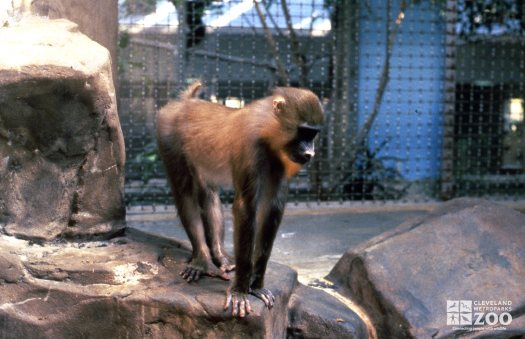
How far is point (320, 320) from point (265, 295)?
556 millimetres

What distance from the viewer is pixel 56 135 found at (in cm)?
416

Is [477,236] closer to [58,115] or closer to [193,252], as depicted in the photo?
[193,252]

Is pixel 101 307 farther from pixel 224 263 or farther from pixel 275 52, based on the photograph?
pixel 275 52

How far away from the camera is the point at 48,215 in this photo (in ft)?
13.9

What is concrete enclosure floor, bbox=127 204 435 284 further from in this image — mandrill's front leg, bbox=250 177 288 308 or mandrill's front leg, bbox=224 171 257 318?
mandrill's front leg, bbox=224 171 257 318

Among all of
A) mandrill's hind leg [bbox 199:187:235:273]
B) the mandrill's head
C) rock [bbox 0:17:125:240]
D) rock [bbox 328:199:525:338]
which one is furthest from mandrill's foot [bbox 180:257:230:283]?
rock [bbox 328:199:525:338]

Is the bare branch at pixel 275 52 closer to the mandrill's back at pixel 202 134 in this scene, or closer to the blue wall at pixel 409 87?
the blue wall at pixel 409 87

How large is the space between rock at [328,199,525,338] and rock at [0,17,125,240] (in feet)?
6.15

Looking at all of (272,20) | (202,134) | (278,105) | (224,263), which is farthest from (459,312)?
(272,20)

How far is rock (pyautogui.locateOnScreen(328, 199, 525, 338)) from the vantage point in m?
4.65

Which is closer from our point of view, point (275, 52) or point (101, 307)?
point (101, 307)

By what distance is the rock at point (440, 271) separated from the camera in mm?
→ 4654

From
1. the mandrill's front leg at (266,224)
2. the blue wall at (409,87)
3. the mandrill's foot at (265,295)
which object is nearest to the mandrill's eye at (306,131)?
the mandrill's front leg at (266,224)

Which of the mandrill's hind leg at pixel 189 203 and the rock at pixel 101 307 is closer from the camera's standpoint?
the rock at pixel 101 307
